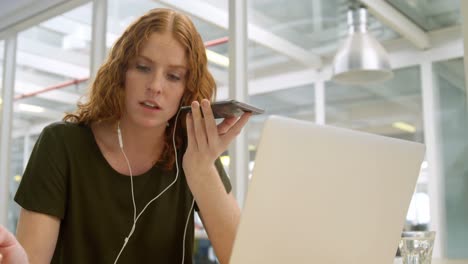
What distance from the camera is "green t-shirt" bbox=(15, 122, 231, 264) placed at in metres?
1.34

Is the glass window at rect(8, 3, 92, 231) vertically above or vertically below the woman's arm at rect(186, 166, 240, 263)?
above

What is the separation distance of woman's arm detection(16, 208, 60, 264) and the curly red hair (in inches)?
12.5

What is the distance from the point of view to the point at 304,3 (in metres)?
3.02

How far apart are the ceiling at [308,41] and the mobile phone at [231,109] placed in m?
1.23

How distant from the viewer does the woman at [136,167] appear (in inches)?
50.6

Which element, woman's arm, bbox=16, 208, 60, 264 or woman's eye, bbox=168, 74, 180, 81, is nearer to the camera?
woman's arm, bbox=16, 208, 60, 264

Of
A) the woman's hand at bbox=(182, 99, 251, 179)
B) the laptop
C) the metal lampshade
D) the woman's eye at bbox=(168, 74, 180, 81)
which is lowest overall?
the laptop

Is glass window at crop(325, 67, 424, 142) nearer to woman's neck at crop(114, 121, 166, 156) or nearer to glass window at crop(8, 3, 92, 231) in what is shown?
woman's neck at crop(114, 121, 166, 156)

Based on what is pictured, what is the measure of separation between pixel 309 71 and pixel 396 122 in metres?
0.69

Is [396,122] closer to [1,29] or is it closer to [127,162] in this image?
[127,162]

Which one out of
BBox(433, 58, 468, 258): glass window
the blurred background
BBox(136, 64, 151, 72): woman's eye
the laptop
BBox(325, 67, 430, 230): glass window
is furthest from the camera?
BBox(325, 67, 430, 230): glass window

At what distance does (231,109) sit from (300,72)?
2.04 m

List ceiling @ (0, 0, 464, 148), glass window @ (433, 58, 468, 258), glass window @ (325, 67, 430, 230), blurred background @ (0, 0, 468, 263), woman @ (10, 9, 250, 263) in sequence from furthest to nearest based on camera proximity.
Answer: ceiling @ (0, 0, 464, 148), glass window @ (325, 67, 430, 230), blurred background @ (0, 0, 468, 263), glass window @ (433, 58, 468, 258), woman @ (10, 9, 250, 263)

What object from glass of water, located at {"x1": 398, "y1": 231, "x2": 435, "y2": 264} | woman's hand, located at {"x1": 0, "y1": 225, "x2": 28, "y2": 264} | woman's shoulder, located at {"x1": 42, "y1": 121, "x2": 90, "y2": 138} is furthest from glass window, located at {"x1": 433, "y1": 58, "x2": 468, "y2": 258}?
woman's hand, located at {"x1": 0, "y1": 225, "x2": 28, "y2": 264}
